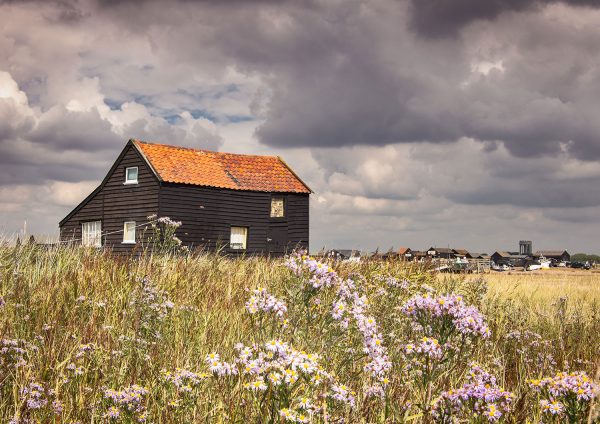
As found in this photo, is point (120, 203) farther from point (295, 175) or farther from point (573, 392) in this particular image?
point (573, 392)

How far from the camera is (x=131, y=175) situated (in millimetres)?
31719

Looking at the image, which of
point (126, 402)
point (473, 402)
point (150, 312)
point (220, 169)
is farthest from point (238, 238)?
point (473, 402)

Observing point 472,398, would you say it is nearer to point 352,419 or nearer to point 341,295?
point 352,419

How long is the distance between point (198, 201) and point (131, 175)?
4.52 metres

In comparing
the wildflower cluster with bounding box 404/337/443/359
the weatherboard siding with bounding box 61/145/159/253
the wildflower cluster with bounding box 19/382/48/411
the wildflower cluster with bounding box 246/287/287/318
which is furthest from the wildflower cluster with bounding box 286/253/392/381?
the weatherboard siding with bounding box 61/145/159/253

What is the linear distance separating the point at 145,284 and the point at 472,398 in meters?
4.00

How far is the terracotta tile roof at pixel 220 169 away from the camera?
30.8 meters

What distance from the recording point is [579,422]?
345 cm

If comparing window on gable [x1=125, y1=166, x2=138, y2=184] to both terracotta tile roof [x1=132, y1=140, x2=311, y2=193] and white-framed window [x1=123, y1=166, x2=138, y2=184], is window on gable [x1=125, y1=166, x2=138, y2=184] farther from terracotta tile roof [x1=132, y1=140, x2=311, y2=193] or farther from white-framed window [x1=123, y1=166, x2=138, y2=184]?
terracotta tile roof [x1=132, y1=140, x2=311, y2=193]

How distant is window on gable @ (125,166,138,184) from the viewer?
31406 mm

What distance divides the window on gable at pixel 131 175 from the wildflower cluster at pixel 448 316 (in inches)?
1161

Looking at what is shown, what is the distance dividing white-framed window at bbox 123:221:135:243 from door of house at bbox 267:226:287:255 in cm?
831

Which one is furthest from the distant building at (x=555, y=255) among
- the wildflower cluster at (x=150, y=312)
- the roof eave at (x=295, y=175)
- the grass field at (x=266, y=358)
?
the wildflower cluster at (x=150, y=312)

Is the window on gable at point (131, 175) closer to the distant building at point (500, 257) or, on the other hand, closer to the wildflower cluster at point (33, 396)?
the wildflower cluster at point (33, 396)
